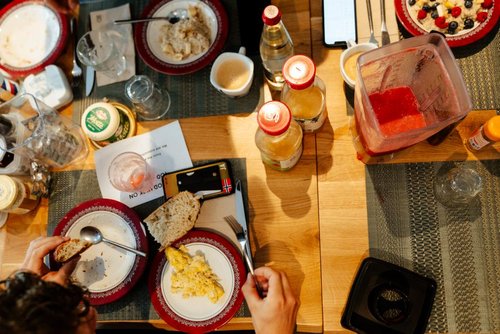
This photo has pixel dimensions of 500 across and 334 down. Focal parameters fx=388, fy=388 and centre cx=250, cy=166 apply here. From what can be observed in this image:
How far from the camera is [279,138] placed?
963 millimetres

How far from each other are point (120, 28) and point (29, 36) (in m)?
0.33

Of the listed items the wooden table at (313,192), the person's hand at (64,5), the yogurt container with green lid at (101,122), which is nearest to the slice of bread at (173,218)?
the wooden table at (313,192)

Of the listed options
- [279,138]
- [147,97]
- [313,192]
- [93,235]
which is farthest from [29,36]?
[313,192]

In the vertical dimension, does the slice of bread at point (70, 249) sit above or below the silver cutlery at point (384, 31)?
below

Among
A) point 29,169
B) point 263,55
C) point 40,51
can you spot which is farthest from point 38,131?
point 263,55

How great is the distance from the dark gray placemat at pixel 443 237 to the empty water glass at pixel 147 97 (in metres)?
0.66

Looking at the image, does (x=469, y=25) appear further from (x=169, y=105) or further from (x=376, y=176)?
(x=169, y=105)

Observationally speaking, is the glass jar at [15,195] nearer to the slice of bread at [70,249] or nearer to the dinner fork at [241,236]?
the slice of bread at [70,249]

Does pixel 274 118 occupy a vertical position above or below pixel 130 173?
above

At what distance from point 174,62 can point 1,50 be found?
0.63 meters

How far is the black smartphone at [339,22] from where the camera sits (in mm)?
1143

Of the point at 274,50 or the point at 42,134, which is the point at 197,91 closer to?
the point at 274,50

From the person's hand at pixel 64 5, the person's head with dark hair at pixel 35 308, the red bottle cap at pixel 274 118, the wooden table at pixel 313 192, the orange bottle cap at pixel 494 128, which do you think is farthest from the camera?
the person's hand at pixel 64 5

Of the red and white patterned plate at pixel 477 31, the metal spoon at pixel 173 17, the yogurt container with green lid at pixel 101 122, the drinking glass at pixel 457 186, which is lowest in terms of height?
the drinking glass at pixel 457 186
